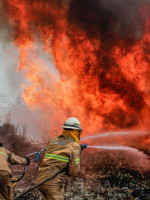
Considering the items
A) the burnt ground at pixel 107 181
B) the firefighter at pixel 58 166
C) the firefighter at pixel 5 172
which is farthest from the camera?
the burnt ground at pixel 107 181

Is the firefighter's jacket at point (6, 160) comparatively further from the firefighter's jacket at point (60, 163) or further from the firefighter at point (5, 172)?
the firefighter's jacket at point (60, 163)

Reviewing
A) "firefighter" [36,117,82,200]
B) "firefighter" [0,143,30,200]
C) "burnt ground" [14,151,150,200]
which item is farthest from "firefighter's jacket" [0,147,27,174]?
"burnt ground" [14,151,150,200]

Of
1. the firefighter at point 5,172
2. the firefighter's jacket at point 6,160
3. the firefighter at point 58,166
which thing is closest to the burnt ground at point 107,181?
the firefighter at point 5,172

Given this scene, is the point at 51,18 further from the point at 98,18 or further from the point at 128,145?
the point at 128,145

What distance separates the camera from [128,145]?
11617mm

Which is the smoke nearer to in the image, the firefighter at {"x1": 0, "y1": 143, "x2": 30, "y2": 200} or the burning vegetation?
the burning vegetation

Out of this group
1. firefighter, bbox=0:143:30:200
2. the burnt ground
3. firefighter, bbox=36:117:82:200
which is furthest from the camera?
the burnt ground

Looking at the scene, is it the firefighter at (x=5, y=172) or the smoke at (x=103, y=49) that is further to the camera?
the smoke at (x=103, y=49)

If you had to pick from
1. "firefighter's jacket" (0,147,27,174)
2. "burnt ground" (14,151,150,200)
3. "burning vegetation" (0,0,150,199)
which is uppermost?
"burning vegetation" (0,0,150,199)

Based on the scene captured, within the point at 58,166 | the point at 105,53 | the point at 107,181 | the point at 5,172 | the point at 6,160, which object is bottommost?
the point at 107,181

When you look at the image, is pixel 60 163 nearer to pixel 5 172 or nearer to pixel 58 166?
pixel 58 166

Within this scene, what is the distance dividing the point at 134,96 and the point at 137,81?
1067mm

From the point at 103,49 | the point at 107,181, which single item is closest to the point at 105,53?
the point at 103,49

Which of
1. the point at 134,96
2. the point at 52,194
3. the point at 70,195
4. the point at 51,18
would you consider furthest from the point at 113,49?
the point at 52,194
